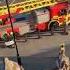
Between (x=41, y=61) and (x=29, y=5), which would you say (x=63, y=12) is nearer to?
(x=29, y=5)

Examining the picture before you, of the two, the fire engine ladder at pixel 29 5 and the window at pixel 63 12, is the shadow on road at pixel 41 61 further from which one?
the fire engine ladder at pixel 29 5

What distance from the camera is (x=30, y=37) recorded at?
73.5 ft

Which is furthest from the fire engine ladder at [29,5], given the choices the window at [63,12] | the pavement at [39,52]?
the pavement at [39,52]

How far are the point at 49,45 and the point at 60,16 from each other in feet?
9.80

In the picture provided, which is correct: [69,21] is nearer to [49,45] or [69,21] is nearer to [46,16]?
[46,16]

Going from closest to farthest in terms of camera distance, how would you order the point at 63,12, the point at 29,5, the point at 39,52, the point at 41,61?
the point at 41,61
the point at 39,52
the point at 29,5
the point at 63,12

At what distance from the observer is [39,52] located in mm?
19938

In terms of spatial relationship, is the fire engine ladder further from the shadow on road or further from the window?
the shadow on road

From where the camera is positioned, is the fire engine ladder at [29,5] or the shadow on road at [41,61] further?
the fire engine ladder at [29,5]

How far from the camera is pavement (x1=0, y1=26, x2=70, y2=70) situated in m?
17.8

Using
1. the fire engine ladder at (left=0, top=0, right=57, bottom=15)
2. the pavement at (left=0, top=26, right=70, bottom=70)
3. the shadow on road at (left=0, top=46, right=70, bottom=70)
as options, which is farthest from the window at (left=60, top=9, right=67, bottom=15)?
the shadow on road at (left=0, top=46, right=70, bottom=70)

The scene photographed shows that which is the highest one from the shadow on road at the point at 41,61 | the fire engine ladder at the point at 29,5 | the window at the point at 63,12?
the fire engine ladder at the point at 29,5

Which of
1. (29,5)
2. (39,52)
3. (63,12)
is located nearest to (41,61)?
(39,52)

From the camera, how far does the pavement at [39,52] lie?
17766 mm
